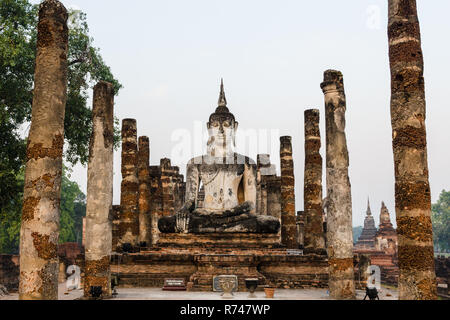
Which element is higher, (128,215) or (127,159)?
(127,159)

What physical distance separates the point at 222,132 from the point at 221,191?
256cm

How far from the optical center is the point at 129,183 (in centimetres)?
1527

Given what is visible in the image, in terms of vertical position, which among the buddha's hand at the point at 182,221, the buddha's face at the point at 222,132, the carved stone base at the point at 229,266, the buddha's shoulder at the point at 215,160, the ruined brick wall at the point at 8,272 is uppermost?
the buddha's face at the point at 222,132

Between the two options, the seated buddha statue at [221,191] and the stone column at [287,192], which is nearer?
the seated buddha statue at [221,191]

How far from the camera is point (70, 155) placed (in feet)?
69.1

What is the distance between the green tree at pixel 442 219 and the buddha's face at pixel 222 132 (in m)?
54.0

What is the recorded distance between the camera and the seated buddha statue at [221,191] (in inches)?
639

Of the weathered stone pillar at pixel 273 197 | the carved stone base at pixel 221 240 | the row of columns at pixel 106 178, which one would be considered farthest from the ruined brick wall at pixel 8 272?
the weathered stone pillar at pixel 273 197

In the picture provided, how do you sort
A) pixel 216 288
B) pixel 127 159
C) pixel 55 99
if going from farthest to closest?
pixel 127 159 < pixel 216 288 < pixel 55 99

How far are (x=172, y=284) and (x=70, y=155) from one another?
11.3m

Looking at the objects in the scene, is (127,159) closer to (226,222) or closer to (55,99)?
(226,222)

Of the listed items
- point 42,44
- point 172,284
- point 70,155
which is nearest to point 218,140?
point 70,155

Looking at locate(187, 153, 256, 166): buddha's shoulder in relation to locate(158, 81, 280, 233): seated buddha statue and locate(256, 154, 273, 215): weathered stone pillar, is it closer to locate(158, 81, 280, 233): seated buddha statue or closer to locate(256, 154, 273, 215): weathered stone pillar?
locate(158, 81, 280, 233): seated buddha statue

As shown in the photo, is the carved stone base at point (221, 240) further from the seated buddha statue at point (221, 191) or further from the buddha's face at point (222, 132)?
→ the buddha's face at point (222, 132)
